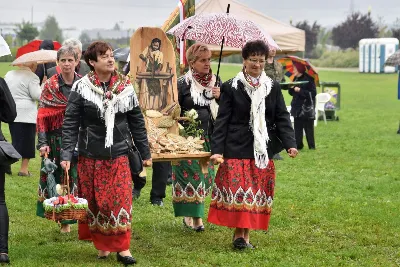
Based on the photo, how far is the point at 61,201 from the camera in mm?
6988

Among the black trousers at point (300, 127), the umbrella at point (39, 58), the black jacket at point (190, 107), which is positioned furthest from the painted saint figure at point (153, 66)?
the black trousers at point (300, 127)

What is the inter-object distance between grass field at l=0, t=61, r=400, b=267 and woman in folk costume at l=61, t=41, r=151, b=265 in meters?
0.32

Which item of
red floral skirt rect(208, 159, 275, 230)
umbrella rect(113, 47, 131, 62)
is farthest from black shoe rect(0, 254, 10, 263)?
umbrella rect(113, 47, 131, 62)

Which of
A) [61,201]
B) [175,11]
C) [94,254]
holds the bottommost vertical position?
[94,254]

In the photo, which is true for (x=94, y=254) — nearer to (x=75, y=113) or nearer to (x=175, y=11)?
(x=75, y=113)

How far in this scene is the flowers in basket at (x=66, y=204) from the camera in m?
6.92

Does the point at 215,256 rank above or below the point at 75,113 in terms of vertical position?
below

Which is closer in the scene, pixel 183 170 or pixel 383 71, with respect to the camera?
pixel 183 170

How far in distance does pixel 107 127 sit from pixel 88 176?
0.45 m

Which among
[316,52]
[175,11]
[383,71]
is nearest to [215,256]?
[175,11]

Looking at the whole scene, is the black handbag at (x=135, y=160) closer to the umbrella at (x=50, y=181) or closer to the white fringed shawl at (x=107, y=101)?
the white fringed shawl at (x=107, y=101)

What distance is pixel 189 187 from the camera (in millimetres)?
8797

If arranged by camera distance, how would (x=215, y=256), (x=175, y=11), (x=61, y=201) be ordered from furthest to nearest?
(x=175, y=11) → (x=215, y=256) → (x=61, y=201)

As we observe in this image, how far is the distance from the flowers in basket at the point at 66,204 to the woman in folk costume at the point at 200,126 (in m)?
1.88
